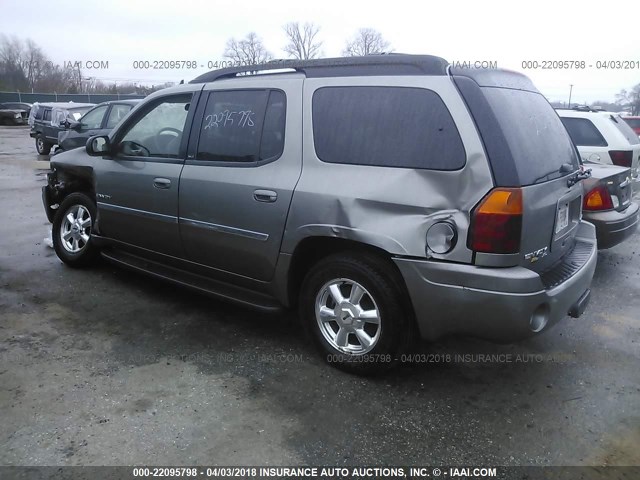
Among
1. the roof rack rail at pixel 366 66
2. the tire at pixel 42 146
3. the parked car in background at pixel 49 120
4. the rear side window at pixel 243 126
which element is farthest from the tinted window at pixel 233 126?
the tire at pixel 42 146

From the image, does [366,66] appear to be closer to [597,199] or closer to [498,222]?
[498,222]

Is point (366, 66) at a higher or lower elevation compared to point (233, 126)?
higher

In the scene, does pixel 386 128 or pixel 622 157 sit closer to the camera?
pixel 386 128

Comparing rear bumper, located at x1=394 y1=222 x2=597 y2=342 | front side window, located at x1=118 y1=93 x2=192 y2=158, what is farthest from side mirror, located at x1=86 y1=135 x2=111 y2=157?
rear bumper, located at x1=394 y1=222 x2=597 y2=342

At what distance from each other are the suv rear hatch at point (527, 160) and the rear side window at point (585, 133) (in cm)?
392

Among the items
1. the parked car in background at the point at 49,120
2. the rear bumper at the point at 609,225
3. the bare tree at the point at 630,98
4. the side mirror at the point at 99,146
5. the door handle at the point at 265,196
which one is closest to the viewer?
the door handle at the point at 265,196

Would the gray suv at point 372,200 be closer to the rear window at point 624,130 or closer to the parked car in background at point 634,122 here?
the rear window at point 624,130

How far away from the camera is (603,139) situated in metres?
6.70

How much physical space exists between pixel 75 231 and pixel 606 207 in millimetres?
5206

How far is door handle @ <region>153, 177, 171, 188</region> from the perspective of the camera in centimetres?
400

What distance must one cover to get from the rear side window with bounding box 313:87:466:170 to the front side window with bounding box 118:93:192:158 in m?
1.34

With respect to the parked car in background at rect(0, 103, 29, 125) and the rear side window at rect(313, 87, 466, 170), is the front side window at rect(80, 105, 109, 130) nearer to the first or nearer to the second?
the rear side window at rect(313, 87, 466, 170)

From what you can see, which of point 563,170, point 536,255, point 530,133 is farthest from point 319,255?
point 563,170

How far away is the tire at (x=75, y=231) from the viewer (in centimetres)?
496
